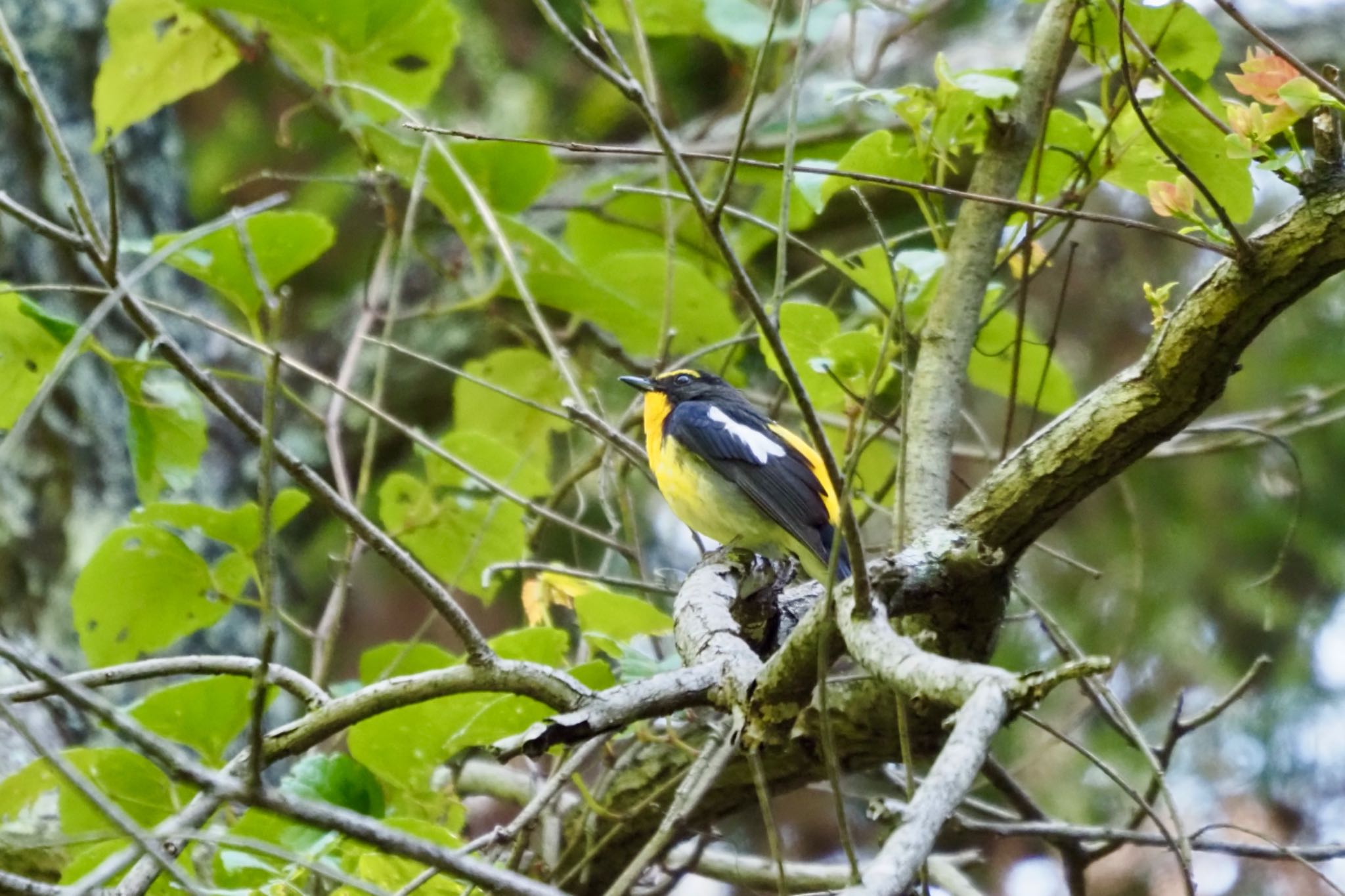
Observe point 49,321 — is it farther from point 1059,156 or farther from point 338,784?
point 1059,156

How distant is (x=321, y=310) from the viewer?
5613 mm

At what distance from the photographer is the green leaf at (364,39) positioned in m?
3.21

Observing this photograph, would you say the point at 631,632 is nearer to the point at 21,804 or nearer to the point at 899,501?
the point at 899,501

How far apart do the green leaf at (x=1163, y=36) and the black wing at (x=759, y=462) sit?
1355mm

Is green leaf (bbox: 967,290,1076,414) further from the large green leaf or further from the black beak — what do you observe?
the large green leaf

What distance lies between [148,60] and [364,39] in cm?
57

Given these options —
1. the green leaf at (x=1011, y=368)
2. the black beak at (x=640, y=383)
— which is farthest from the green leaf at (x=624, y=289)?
the green leaf at (x=1011, y=368)

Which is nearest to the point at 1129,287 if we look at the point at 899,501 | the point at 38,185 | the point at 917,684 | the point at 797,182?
the point at 797,182

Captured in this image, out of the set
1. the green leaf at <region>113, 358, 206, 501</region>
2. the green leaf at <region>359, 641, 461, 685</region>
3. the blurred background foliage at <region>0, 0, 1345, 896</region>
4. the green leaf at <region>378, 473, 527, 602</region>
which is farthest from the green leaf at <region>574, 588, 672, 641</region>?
the green leaf at <region>113, 358, 206, 501</region>

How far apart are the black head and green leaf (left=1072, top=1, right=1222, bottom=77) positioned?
151 cm

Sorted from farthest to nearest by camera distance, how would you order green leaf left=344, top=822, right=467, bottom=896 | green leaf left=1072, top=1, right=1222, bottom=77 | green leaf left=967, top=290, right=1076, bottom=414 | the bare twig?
green leaf left=967, top=290, right=1076, bottom=414 < green leaf left=1072, top=1, right=1222, bottom=77 < green leaf left=344, top=822, right=467, bottom=896 < the bare twig

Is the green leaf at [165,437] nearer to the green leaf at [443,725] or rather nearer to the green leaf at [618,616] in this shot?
the green leaf at [443,725]

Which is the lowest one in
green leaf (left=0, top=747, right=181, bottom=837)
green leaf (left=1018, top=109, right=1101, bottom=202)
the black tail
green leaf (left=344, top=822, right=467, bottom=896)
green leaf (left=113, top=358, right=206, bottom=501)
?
green leaf (left=0, top=747, right=181, bottom=837)

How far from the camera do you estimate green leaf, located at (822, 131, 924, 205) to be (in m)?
2.54
